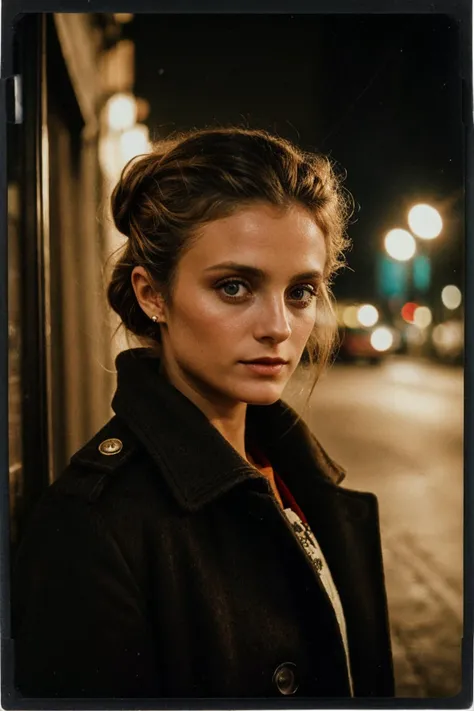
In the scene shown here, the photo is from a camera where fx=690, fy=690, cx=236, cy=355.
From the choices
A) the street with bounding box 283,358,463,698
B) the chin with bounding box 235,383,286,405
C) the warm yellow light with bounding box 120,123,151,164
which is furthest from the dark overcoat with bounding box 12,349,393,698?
the warm yellow light with bounding box 120,123,151,164

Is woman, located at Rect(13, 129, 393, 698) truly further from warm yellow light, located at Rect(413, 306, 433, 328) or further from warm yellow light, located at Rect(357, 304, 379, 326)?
warm yellow light, located at Rect(413, 306, 433, 328)

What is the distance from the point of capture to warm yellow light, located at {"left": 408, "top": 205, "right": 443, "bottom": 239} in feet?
5.33

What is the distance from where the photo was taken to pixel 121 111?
159 centimetres

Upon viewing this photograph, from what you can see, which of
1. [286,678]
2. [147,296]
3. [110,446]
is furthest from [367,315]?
[286,678]

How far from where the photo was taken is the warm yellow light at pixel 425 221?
5.33ft

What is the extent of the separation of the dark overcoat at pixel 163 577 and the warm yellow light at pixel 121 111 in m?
0.53

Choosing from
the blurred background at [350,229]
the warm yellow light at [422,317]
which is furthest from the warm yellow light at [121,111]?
the warm yellow light at [422,317]

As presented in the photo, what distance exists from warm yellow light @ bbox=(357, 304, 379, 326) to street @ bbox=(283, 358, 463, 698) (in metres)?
0.11

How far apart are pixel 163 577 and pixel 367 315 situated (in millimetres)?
750

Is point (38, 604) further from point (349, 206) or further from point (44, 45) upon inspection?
point (44, 45)

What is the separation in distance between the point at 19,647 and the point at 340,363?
98 cm

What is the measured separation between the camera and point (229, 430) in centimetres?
159

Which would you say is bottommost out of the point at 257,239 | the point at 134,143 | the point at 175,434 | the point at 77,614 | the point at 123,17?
the point at 77,614

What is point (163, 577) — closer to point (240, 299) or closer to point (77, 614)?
point (77, 614)
